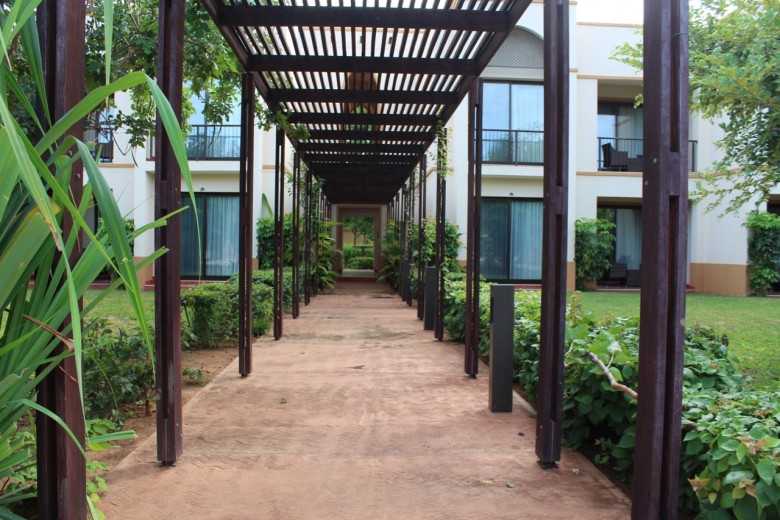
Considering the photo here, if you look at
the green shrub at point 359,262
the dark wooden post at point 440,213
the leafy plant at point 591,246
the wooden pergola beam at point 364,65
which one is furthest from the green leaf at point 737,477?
the green shrub at point 359,262

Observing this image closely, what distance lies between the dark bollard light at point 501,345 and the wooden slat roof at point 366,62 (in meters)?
2.14

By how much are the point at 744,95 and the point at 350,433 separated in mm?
4937

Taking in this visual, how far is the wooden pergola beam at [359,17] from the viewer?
15.0 ft

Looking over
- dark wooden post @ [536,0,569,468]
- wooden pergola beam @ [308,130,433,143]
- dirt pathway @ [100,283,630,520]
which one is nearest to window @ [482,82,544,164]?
wooden pergola beam @ [308,130,433,143]

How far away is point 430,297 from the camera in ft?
29.0

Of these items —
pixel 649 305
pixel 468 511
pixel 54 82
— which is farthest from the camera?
pixel 468 511

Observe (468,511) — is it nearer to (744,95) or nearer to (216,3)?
(216,3)

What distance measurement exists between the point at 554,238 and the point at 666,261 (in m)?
1.17

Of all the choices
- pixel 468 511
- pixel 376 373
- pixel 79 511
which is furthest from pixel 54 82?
pixel 376 373

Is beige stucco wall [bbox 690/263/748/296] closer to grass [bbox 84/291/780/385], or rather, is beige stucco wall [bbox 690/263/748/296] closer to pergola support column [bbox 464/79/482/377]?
A: grass [bbox 84/291/780/385]

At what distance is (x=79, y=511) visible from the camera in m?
2.09

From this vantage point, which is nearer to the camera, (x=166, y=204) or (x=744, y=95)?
(x=166, y=204)

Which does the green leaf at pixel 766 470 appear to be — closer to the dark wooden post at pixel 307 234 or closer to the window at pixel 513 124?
the dark wooden post at pixel 307 234

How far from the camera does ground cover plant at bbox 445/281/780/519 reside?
82.1 inches
